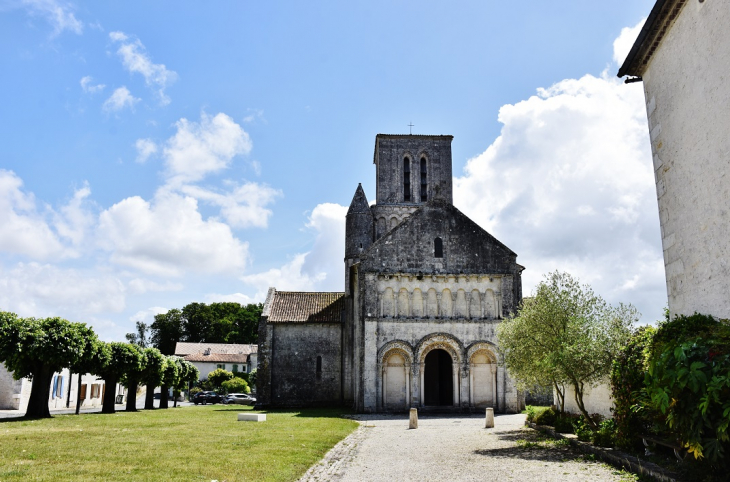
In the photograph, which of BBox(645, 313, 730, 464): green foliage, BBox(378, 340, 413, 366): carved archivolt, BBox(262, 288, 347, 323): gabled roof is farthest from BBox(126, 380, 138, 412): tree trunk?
BBox(645, 313, 730, 464): green foliage

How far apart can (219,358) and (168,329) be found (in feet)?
64.4

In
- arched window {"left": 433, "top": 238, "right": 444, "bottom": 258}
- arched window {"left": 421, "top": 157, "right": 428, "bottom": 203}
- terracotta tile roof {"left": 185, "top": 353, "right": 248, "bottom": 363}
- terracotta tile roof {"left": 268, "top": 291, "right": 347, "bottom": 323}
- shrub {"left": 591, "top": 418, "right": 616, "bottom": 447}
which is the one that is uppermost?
arched window {"left": 421, "top": 157, "right": 428, "bottom": 203}

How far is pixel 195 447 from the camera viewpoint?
1656 centimetres

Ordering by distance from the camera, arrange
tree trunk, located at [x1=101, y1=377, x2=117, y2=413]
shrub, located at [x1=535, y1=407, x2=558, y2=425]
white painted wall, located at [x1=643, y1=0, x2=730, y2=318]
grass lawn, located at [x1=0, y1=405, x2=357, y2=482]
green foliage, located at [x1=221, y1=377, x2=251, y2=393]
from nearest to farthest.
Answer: white painted wall, located at [x1=643, y1=0, x2=730, y2=318]
grass lawn, located at [x1=0, y1=405, x2=357, y2=482]
shrub, located at [x1=535, y1=407, x2=558, y2=425]
tree trunk, located at [x1=101, y1=377, x2=117, y2=413]
green foliage, located at [x1=221, y1=377, x2=251, y2=393]

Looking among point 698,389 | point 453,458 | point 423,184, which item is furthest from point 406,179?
point 698,389

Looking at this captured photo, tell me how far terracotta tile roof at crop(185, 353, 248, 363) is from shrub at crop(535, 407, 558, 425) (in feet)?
232

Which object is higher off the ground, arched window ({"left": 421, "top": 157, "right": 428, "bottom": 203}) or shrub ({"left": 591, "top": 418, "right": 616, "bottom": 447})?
arched window ({"left": 421, "top": 157, "right": 428, "bottom": 203})

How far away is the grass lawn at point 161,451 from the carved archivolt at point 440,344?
1358 centimetres

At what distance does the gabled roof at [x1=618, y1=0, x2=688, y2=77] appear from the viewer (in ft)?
41.0

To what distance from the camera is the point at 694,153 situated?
11.9 metres

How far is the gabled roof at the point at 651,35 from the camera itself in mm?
12501

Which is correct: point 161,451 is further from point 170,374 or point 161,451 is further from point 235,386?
point 235,386

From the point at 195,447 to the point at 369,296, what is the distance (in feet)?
70.1

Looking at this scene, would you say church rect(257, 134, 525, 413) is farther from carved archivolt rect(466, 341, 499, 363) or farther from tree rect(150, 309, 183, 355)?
tree rect(150, 309, 183, 355)
